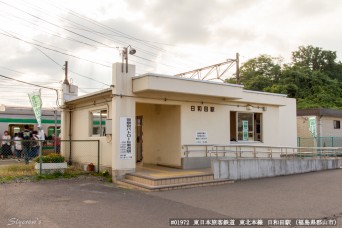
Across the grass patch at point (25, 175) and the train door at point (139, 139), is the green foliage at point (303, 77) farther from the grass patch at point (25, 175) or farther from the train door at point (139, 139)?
the grass patch at point (25, 175)

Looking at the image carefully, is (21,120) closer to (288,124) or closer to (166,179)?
(166,179)

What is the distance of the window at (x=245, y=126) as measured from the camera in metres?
15.5

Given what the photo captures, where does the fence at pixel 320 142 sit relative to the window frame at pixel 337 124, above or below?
below

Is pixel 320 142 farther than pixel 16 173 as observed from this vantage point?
Yes

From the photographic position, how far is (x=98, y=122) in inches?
571

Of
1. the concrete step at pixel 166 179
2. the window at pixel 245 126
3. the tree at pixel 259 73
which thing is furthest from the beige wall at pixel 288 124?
the tree at pixel 259 73

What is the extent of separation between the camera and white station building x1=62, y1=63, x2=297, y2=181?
37.7 ft

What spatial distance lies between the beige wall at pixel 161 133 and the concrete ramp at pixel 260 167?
1710mm

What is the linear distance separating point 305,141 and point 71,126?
55.3ft

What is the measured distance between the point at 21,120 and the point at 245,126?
43.5 feet

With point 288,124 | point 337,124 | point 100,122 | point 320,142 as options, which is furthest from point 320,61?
point 100,122

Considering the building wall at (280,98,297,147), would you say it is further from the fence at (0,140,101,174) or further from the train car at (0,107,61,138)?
the train car at (0,107,61,138)

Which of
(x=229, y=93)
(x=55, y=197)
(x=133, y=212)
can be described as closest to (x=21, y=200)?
(x=55, y=197)

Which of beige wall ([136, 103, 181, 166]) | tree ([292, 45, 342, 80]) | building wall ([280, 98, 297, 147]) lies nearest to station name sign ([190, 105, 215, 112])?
beige wall ([136, 103, 181, 166])
